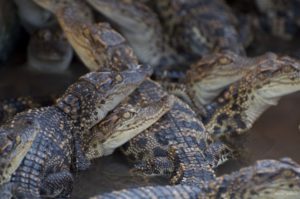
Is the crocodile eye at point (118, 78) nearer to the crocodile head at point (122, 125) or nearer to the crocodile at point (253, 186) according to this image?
the crocodile head at point (122, 125)

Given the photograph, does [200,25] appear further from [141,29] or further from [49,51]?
[49,51]

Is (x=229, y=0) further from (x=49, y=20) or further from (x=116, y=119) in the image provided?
(x=116, y=119)

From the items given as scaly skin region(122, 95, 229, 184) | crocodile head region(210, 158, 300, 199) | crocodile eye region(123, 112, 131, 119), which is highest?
crocodile head region(210, 158, 300, 199)

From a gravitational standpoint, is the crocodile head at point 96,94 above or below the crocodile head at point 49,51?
above

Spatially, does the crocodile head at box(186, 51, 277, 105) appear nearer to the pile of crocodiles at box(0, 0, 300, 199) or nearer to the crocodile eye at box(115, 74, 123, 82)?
the pile of crocodiles at box(0, 0, 300, 199)

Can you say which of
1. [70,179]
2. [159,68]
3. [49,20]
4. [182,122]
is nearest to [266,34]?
[159,68]

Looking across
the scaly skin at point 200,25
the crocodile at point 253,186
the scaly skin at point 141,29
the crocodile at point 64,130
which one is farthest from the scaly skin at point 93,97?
the scaly skin at point 200,25

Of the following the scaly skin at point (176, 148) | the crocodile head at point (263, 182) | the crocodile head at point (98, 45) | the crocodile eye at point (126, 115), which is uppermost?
the crocodile head at point (263, 182)

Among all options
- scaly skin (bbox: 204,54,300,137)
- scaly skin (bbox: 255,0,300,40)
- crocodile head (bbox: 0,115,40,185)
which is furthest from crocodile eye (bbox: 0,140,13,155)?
scaly skin (bbox: 255,0,300,40)
